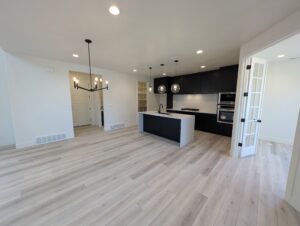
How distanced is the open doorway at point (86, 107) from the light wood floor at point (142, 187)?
3030 mm

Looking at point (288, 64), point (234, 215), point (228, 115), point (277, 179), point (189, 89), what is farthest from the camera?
point (189, 89)

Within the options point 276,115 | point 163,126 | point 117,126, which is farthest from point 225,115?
point 117,126

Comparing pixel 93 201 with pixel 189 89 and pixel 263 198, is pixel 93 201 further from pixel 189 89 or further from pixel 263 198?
pixel 189 89

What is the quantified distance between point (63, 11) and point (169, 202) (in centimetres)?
313

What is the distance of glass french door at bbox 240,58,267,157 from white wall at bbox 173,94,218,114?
2.41 m

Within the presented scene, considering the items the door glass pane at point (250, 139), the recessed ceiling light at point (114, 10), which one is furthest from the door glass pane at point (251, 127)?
the recessed ceiling light at point (114, 10)

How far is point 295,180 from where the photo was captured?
1787 mm

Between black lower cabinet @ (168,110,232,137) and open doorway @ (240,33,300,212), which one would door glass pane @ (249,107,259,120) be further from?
black lower cabinet @ (168,110,232,137)

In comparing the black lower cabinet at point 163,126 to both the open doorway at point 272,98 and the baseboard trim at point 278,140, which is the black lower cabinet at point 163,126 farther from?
the baseboard trim at point 278,140

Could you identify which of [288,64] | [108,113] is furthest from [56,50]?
[288,64]

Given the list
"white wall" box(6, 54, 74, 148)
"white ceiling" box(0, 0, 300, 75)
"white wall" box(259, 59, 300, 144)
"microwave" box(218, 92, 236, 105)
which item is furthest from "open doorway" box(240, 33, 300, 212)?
"white wall" box(6, 54, 74, 148)

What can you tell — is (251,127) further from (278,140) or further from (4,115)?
(4,115)

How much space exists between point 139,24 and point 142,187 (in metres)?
2.74

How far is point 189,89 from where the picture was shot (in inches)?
240
